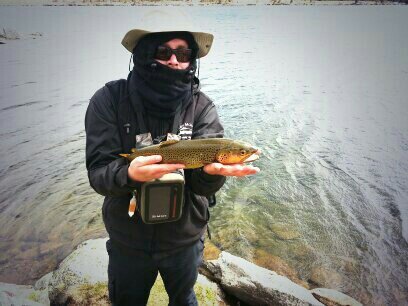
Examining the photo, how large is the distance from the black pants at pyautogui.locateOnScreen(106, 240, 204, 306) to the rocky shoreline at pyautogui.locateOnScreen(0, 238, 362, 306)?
1.13 metres

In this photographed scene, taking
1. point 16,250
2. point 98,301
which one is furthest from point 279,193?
point 16,250

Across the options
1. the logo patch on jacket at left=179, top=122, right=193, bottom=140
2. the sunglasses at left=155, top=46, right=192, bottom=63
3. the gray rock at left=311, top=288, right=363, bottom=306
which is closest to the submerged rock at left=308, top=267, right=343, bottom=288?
the gray rock at left=311, top=288, right=363, bottom=306

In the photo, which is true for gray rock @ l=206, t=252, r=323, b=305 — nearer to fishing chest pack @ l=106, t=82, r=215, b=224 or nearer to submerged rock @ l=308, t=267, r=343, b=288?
submerged rock @ l=308, t=267, r=343, b=288

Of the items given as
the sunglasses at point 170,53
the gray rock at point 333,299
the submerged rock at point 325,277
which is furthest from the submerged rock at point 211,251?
the sunglasses at point 170,53

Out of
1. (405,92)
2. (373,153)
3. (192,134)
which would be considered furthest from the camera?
(405,92)

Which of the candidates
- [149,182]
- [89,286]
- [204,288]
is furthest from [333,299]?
→ [149,182]

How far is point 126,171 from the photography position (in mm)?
2150

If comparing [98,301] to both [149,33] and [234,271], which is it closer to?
[234,271]

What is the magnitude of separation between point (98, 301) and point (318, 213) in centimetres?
521

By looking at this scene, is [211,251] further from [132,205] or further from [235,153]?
[235,153]

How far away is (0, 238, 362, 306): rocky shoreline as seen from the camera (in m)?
3.89

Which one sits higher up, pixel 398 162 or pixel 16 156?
pixel 398 162

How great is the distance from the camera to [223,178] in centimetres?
249

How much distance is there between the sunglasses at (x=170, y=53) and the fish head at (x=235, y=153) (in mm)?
809
